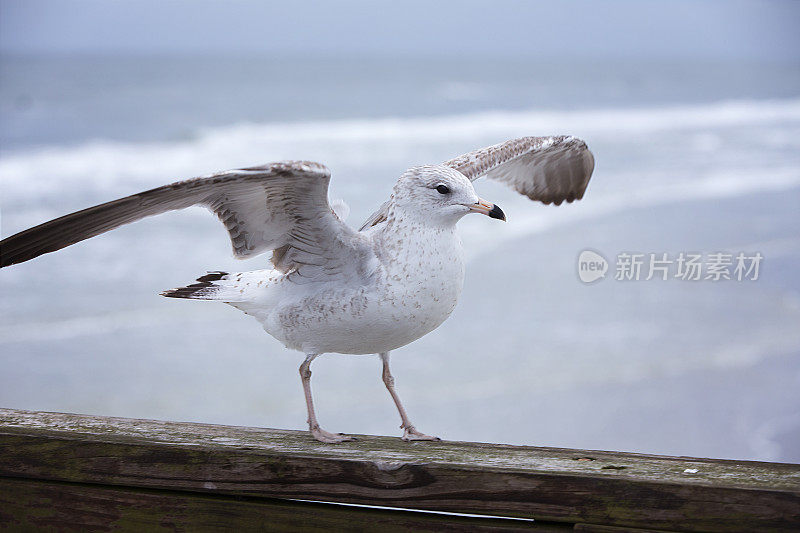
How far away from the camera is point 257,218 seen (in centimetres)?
182

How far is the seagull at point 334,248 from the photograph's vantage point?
1640 millimetres

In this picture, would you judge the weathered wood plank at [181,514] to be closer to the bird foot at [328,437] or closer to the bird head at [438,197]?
the bird foot at [328,437]

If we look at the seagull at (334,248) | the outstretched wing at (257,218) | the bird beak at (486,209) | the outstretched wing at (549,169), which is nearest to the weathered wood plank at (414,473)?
the seagull at (334,248)

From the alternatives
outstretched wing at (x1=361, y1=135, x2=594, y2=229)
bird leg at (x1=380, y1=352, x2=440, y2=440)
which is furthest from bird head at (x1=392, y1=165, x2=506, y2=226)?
outstretched wing at (x1=361, y1=135, x2=594, y2=229)

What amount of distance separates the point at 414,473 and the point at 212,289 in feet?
2.62

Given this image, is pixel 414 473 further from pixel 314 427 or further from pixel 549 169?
pixel 549 169

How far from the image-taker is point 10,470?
1563 mm

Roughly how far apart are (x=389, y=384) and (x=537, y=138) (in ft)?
2.50

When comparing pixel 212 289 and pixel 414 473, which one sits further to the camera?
pixel 212 289

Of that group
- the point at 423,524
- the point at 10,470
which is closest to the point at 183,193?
the point at 10,470

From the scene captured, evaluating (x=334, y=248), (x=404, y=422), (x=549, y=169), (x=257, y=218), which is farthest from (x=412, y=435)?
(x=549, y=169)

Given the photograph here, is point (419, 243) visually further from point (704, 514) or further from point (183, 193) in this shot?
point (704, 514)

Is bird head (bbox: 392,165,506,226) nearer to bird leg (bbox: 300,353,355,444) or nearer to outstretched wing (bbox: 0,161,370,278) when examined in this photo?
outstretched wing (bbox: 0,161,370,278)

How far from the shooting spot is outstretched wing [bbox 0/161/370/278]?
156cm
